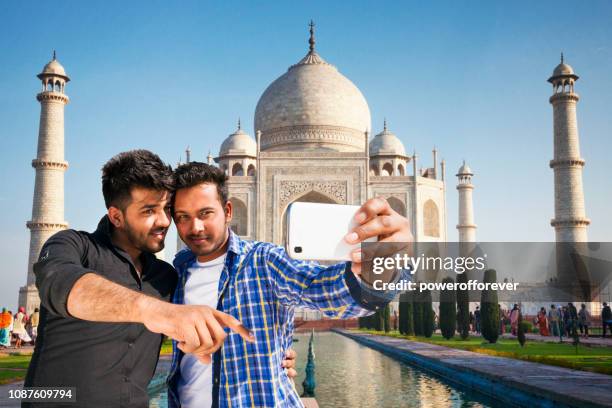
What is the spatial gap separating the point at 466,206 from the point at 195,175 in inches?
1061


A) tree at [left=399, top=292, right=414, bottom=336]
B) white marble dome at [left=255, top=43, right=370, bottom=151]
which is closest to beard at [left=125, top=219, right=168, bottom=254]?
tree at [left=399, top=292, right=414, bottom=336]

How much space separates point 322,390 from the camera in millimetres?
5688

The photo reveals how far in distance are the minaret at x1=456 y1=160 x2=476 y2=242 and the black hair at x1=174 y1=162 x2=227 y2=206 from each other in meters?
25.2

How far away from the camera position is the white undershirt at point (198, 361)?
147 cm

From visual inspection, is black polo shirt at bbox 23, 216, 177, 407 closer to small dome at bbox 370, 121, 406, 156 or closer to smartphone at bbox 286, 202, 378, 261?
smartphone at bbox 286, 202, 378, 261

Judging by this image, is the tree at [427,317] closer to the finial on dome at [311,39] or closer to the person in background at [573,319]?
the person in background at [573,319]

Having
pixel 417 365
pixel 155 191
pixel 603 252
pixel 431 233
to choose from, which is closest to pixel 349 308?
pixel 155 191

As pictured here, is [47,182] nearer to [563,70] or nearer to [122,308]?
[563,70]

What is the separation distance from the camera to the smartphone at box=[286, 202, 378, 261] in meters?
1.23

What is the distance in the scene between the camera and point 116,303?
93 cm

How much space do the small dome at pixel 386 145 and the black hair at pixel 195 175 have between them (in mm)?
23938

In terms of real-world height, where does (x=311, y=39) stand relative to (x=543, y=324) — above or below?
above

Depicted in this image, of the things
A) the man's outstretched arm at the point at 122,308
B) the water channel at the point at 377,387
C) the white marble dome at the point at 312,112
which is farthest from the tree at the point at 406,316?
the man's outstretched arm at the point at 122,308

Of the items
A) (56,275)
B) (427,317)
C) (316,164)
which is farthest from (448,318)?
(56,275)
